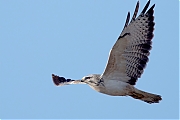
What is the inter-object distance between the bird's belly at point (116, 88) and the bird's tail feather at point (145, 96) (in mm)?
117

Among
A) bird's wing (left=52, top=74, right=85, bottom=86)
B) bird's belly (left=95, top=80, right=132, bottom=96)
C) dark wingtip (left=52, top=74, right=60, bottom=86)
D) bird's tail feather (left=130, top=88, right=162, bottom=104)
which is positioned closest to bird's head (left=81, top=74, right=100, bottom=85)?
bird's belly (left=95, top=80, right=132, bottom=96)

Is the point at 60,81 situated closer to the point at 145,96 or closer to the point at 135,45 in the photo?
the point at 145,96

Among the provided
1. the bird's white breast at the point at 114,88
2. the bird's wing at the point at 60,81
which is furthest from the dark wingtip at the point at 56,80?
the bird's white breast at the point at 114,88

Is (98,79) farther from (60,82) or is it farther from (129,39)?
(60,82)

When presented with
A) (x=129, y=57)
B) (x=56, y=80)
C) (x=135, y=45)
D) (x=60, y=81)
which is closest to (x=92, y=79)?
(x=129, y=57)

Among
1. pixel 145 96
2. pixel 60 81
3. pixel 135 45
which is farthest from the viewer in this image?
pixel 60 81

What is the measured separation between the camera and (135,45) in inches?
361

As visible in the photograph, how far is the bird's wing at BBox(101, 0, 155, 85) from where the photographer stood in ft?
29.8

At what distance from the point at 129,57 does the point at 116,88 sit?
491 millimetres

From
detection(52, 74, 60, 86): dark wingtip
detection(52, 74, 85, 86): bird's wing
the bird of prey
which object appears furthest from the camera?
detection(52, 74, 60, 86): dark wingtip

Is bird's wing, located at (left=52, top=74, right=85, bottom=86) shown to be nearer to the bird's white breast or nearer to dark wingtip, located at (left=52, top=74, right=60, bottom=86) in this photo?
dark wingtip, located at (left=52, top=74, right=60, bottom=86)

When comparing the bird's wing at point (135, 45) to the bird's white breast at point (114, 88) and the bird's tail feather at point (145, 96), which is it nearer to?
the bird's white breast at point (114, 88)

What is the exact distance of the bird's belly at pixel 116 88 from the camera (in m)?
9.13

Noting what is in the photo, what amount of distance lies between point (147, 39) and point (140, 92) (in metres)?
0.79
